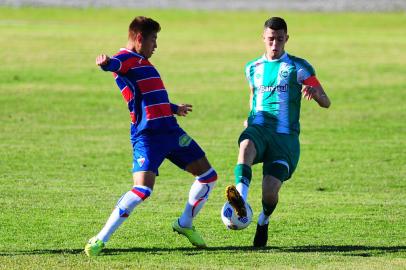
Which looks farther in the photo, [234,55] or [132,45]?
[234,55]

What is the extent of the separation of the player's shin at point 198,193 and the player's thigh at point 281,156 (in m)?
0.58

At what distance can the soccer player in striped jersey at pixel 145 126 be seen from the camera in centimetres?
1005

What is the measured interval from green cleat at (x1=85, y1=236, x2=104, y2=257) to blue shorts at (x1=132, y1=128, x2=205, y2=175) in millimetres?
826

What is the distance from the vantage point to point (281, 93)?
11.0 meters

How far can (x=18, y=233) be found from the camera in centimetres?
1123

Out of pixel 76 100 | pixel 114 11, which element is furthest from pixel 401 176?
pixel 114 11

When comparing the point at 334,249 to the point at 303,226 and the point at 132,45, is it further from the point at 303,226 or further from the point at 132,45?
the point at 132,45

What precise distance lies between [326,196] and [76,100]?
13304mm

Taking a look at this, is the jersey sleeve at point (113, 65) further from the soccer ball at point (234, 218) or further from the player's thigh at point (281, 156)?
the player's thigh at point (281, 156)

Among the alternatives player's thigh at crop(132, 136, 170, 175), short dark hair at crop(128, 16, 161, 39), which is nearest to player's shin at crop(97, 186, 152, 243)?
player's thigh at crop(132, 136, 170, 175)

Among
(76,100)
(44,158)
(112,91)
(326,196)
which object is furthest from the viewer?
(112,91)

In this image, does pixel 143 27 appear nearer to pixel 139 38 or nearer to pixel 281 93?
pixel 139 38

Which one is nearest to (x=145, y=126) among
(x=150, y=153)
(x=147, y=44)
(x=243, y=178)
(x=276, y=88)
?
(x=150, y=153)

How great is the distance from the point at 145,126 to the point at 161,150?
29 cm
